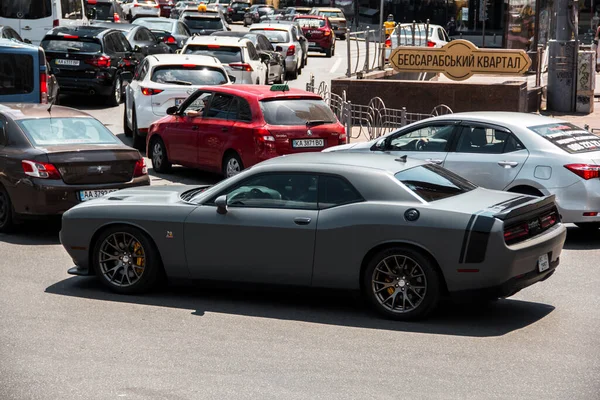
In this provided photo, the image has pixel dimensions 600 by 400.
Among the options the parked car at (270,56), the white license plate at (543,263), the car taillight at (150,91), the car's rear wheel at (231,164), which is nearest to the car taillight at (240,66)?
the parked car at (270,56)

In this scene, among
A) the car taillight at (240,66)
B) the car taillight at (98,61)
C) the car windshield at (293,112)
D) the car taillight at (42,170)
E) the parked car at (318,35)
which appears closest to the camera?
the car taillight at (42,170)

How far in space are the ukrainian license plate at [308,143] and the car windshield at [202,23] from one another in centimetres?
2478

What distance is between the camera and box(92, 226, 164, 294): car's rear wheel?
30.8 ft

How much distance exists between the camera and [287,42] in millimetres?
33594

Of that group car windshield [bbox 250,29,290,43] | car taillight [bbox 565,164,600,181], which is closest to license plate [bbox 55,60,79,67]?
car windshield [bbox 250,29,290,43]

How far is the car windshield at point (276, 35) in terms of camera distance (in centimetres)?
3366

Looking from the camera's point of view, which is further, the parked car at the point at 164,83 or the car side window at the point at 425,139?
the parked car at the point at 164,83

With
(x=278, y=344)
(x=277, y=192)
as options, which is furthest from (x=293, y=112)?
(x=278, y=344)

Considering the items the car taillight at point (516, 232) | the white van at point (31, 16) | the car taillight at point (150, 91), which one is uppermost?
the white van at point (31, 16)

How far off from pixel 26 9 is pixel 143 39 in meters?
3.44

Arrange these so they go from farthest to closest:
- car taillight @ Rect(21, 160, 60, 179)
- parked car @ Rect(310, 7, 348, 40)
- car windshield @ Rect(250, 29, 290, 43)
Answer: parked car @ Rect(310, 7, 348, 40)
car windshield @ Rect(250, 29, 290, 43)
car taillight @ Rect(21, 160, 60, 179)

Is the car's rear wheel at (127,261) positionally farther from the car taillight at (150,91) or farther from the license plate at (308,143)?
the car taillight at (150,91)

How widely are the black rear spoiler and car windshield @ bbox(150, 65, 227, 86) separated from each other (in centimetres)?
1069

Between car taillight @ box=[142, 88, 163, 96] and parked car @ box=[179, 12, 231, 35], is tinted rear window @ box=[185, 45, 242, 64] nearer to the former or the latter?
car taillight @ box=[142, 88, 163, 96]
